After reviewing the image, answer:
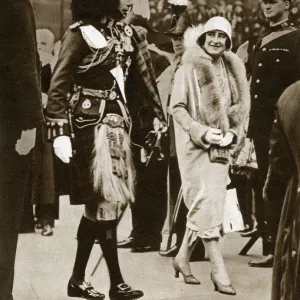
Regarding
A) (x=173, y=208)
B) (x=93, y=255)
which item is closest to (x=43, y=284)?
(x=93, y=255)

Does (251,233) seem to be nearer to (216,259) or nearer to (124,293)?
(216,259)

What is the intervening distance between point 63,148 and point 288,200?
3.73ft

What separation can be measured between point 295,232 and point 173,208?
0.66 m

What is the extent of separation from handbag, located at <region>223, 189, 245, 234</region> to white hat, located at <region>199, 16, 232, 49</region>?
34.0 inches

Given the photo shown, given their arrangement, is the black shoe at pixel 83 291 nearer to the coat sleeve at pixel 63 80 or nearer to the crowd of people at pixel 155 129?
the crowd of people at pixel 155 129

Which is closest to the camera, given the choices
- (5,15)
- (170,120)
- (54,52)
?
(5,15)

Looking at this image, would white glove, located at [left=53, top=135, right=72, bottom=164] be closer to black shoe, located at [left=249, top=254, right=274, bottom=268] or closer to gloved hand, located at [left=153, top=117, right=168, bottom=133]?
gloved hand, located at [left=153, top=117, right=168, bottom=133]

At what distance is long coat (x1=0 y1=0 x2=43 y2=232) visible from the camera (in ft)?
10.00

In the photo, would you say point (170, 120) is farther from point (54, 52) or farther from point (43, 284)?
point (43, 284)

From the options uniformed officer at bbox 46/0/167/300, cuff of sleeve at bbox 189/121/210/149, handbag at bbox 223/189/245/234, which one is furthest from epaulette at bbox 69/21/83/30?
handbag at bbox 223/189/245/234

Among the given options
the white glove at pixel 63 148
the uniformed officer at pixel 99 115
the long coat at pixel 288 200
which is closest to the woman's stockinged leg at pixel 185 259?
the uniformed officer at pixel 99 115

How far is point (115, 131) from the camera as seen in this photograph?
3.45 metres

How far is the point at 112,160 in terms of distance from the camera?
343 centimetres

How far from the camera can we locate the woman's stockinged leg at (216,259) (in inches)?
145
